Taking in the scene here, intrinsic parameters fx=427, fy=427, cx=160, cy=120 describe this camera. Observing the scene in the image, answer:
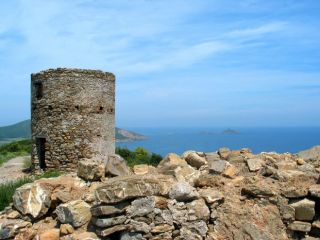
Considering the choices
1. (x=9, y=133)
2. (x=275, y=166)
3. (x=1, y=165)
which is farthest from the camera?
(x=9, y=133)

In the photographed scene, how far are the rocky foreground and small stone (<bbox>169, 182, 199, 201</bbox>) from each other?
2 cm

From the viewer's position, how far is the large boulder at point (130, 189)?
22.8ft

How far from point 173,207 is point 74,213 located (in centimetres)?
167

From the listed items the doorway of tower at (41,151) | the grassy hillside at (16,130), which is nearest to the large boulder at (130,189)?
the doorway of tower at (41,151)

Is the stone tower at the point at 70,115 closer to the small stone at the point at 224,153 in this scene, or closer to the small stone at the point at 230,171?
the small stone at the point at 224,153

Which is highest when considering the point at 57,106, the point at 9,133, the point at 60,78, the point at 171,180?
the point at 60,78

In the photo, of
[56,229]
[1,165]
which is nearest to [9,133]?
[1,165]

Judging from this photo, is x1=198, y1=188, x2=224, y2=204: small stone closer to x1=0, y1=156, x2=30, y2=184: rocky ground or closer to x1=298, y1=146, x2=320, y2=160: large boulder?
x1=298, y1=146, x2=320, y2=160: large boulder

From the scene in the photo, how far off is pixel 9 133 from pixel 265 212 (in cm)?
16296

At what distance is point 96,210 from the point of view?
22.9ft

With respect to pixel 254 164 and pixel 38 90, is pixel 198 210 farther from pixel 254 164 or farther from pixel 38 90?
pixel 38 90

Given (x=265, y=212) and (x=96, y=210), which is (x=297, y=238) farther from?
(x=96, y=210)

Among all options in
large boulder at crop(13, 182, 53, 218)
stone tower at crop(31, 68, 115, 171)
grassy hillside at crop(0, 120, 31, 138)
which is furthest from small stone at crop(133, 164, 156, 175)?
grassy hillside at crop(0, 120, 31, 138)

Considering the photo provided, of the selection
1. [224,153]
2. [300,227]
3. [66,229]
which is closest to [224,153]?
[224,153]
